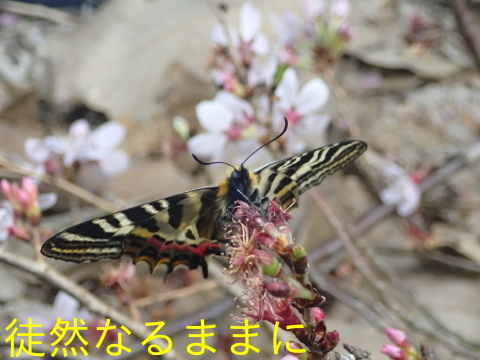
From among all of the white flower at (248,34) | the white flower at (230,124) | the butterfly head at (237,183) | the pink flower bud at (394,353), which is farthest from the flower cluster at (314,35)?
the pink flower bud at (394,353)

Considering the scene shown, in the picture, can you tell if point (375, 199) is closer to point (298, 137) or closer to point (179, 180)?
point (298, 137)

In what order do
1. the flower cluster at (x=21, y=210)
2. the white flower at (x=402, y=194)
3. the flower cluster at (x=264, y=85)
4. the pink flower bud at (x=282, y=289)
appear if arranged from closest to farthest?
the pink flower bud at (x=282, y=289)
the flower cluster at (x=21, y=210)
the flower cluster at (x=264, y=85)
the white flower at (x=402, y=194)

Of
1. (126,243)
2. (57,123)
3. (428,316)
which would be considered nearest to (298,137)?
(428,316)

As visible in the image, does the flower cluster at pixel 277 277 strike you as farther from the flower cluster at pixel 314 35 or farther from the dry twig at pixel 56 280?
the flower cluster at pixel 314 35

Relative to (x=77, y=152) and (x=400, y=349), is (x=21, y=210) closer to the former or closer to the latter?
(x=77, y=152)

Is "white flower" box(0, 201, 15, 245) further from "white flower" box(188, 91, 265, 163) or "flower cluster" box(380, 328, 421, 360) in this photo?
"flower cluster" box(380, 328, 421, 360)

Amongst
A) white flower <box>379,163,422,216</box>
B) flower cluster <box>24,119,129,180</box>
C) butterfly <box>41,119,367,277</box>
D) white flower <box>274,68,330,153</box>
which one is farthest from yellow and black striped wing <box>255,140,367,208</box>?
white flower <box>379,163,422,216</box>
